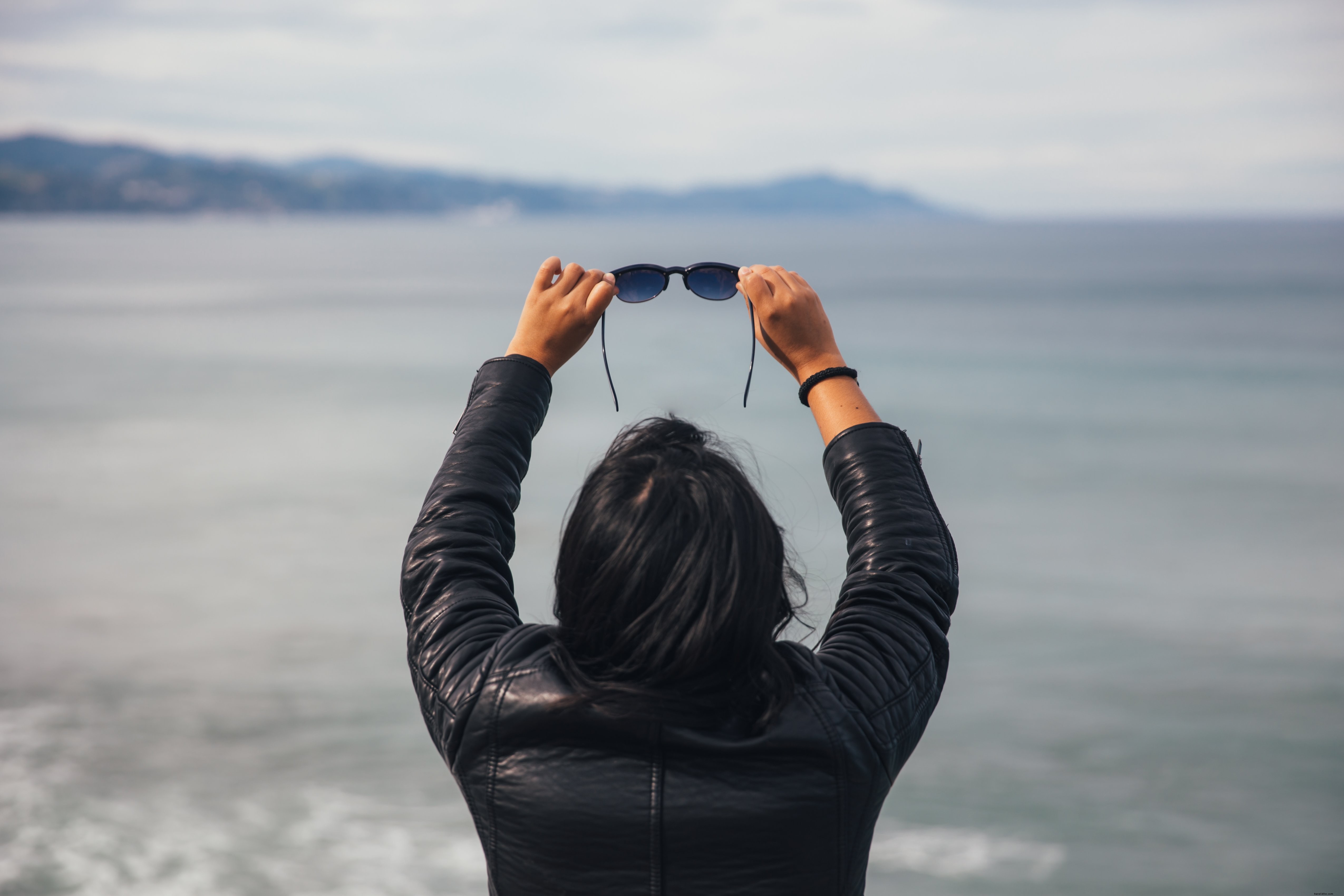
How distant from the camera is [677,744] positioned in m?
1.24

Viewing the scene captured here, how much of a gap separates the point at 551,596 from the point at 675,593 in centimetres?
450

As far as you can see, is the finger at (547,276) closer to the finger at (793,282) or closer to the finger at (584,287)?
the finger at (584,287)

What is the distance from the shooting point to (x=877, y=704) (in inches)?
53.1

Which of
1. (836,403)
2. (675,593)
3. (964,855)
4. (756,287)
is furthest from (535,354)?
(964,855)

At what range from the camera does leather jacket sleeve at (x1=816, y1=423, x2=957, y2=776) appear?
1.37m

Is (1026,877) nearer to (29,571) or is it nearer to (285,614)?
(285,614)

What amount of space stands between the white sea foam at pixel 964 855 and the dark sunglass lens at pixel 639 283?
7.88 meters

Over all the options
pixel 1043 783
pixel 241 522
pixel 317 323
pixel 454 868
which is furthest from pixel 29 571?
pixel 317 323

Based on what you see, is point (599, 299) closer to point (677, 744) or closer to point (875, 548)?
point (875, 548)

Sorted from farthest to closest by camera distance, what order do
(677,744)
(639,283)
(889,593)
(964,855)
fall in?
(964,855), (639,283), (889,593), (677,744)

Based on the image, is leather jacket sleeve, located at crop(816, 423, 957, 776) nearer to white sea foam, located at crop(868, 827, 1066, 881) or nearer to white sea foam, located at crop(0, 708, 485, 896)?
white sea foam, located at crop(0, 708, 485, 896)

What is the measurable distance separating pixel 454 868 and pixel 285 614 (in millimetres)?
6393

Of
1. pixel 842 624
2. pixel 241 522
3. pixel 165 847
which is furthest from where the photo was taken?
pixel 241 522

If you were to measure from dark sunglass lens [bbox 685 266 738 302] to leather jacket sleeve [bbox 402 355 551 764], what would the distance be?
338 millimetres
